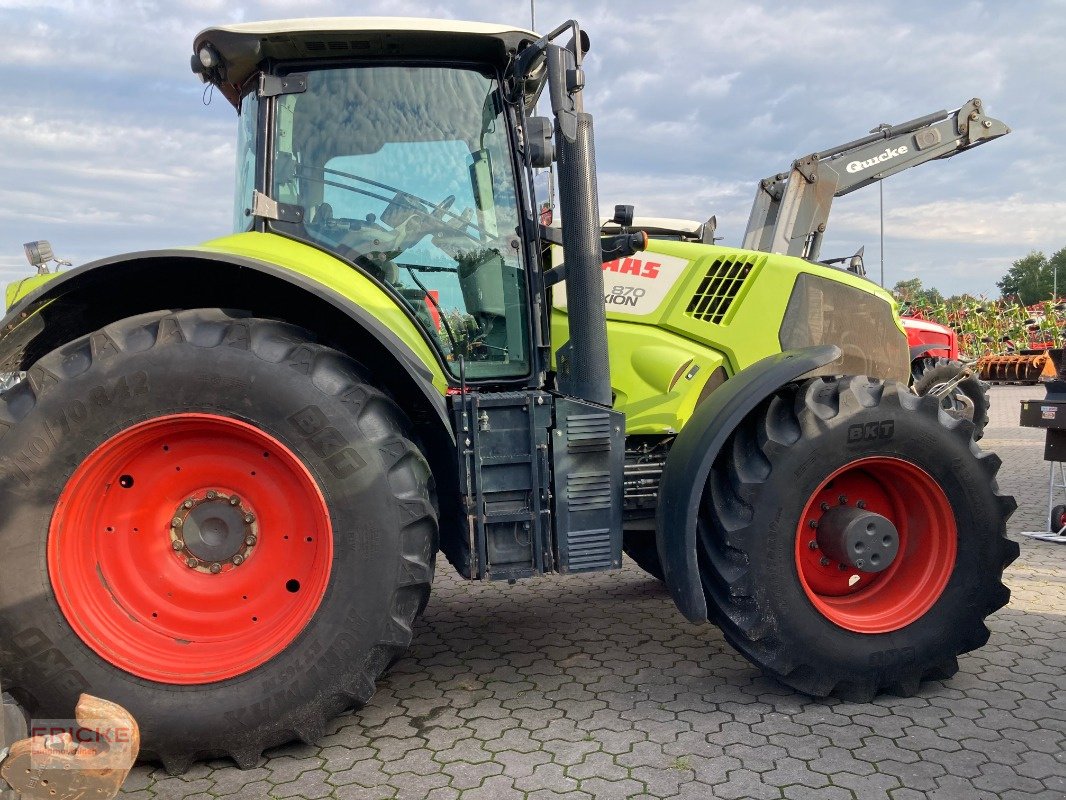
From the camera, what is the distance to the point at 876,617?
10.9 feet

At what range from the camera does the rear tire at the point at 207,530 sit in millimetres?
2703

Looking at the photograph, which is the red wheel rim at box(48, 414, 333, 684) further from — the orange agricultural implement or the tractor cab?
the orange agricultural implement

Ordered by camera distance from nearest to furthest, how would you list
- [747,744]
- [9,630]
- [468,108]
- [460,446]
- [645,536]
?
1. [9,630]
2. [747,744]
3. [460,446]
4. [468,108]
5. [645,536]

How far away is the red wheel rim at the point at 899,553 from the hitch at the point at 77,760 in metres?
2.36

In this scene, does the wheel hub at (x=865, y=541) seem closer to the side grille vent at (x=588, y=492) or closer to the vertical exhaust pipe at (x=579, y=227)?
the side grille vent at (x=588, y=492)

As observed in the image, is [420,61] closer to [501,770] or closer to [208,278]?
[208,278]

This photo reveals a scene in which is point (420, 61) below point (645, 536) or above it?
above

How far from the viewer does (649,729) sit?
119 inches

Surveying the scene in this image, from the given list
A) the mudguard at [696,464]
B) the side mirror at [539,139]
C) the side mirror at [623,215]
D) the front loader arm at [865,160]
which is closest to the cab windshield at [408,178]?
the side mirror at [539,139]

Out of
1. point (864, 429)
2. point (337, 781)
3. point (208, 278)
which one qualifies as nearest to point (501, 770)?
point (337, 781)

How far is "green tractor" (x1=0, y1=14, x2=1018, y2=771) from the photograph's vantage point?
2766mm

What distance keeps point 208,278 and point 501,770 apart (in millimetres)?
2032

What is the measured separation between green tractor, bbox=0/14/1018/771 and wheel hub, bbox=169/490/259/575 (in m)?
0.01

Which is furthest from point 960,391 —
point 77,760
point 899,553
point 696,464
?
point 77,760
